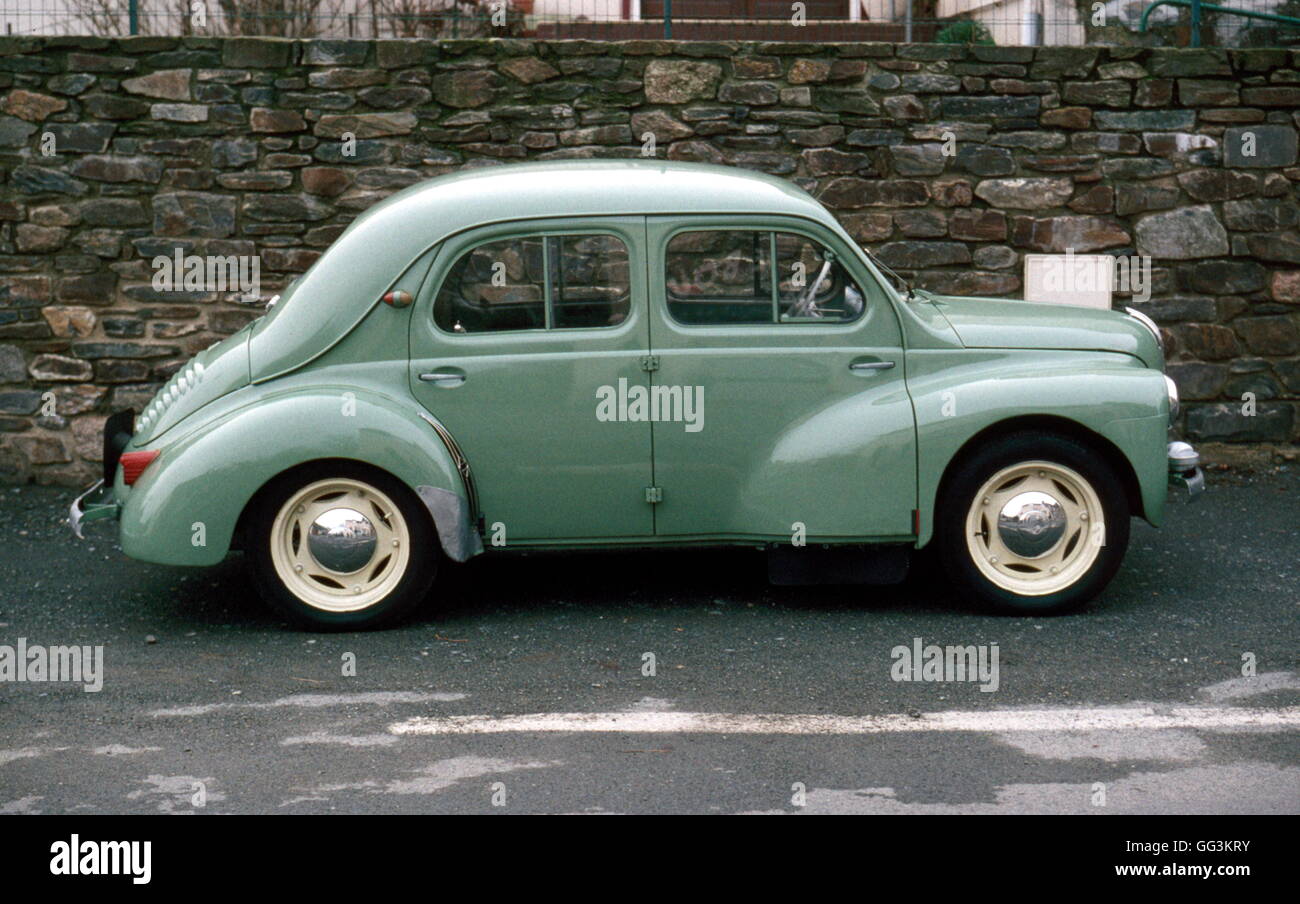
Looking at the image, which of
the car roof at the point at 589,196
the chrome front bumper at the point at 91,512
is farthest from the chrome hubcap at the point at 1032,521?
the chrome front bumper at the point at 91,512

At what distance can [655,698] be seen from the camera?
205 inches

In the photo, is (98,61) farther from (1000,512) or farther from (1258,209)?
(1258,209)

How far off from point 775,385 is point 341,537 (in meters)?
1.80

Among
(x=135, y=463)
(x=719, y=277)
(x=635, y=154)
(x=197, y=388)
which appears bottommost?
(x=135, y=463)

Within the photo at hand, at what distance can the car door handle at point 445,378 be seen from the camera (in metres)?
6.03

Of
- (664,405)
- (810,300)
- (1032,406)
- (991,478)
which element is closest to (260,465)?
(664,405)

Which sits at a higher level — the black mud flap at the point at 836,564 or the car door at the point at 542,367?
the car door at the point at 542,367

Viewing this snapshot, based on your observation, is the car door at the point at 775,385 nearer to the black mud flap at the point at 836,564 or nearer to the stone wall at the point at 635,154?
the black mud flap at the point at 836,564

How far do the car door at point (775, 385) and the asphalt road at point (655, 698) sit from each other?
1.56 ft

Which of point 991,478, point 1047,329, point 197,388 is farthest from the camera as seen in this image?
point 1047,329

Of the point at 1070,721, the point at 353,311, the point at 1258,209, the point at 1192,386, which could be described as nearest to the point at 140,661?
the point at 353,311

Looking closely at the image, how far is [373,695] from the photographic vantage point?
527cm

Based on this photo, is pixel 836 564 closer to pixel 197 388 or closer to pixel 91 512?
pixel 197 388

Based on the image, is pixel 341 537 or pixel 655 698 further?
pixel 341 537
